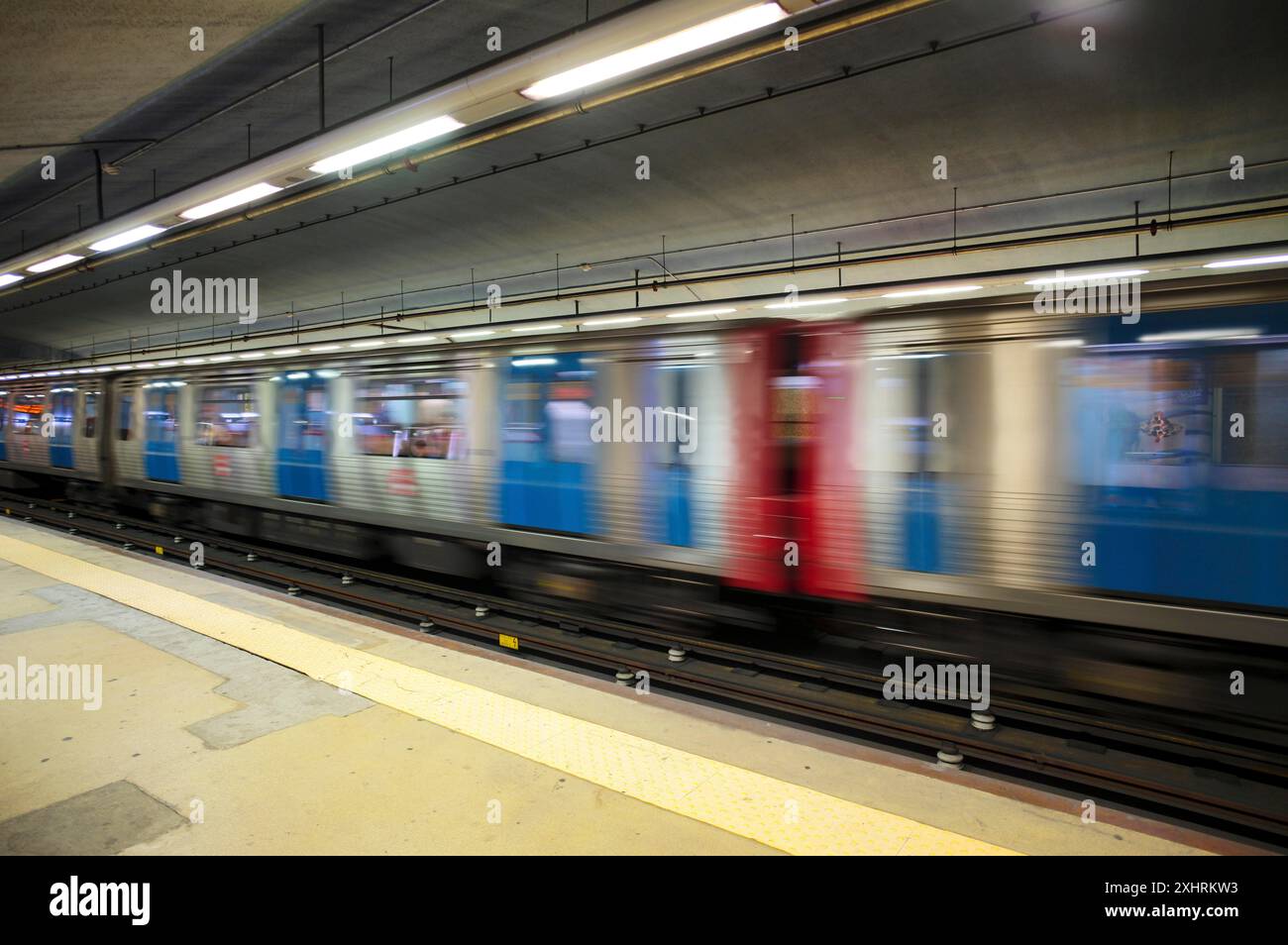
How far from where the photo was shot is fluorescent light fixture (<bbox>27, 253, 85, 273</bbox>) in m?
7.75

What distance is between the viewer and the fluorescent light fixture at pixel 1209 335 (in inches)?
150

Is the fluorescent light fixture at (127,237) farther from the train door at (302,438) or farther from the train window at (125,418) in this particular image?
the train window at (125,418)

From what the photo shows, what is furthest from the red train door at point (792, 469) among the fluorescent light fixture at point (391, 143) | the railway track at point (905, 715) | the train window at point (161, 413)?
the train window at point (161, 413)

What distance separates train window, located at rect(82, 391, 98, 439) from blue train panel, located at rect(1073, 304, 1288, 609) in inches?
623

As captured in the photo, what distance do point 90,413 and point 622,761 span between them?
14467 mm

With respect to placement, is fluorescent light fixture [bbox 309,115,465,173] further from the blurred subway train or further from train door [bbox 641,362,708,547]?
train door [bbox 641,362,708,547]

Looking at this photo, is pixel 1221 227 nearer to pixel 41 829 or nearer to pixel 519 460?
pixel 519 460

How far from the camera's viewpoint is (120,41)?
15.2ft

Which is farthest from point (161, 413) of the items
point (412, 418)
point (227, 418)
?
point (412, 418)

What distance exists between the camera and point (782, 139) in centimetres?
670

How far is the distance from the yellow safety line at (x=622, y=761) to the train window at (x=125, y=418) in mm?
8497

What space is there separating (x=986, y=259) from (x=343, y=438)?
9933mm
